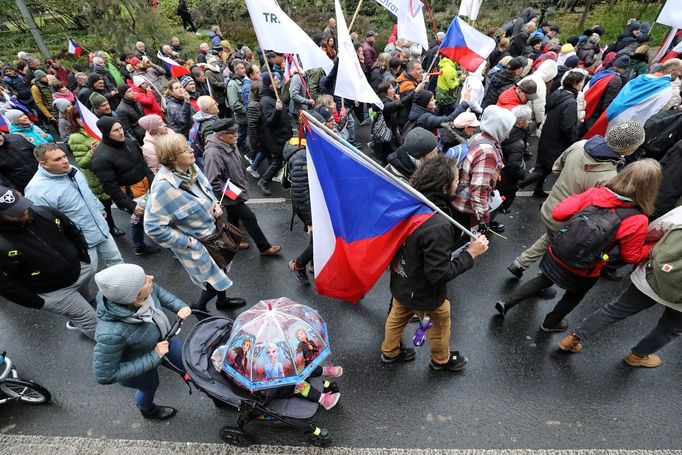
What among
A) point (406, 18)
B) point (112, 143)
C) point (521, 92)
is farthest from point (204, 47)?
point (521, 92)

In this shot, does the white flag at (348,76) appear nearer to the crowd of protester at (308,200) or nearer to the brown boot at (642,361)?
the crowd of protester at (308,200)

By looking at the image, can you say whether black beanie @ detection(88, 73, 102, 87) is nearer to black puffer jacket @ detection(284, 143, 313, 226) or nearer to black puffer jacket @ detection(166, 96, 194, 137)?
black puffer jacket @ detection(166, 96, 194, 137)

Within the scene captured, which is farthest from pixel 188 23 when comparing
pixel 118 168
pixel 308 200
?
pixel 308 200

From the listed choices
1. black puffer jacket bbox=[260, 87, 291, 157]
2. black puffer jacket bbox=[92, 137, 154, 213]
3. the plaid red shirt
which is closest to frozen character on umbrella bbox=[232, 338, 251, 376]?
the plaid red shirt

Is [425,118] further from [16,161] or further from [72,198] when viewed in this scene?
[16,161]

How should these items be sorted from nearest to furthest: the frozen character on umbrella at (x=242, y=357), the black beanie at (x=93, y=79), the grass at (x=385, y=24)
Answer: the frozen character on umbrella at (x=242, y=357) < the black beanie at (x=93, y=79) < the grass at (x=385, y=24)

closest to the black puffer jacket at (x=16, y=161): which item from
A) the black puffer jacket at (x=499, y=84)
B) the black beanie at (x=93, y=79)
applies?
the black beanie at (x=93, y=79)

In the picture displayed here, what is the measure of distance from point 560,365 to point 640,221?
145cm

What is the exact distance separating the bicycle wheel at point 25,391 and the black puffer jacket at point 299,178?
8.88 ft

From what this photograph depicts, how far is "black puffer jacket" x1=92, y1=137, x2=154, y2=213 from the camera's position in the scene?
4.54 meters

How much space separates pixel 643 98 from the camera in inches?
196

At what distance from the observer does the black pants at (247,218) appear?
4.64 meters

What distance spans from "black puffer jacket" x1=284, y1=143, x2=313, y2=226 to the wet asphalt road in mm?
1077

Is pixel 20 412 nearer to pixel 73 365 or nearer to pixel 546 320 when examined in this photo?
pixel 73 365
